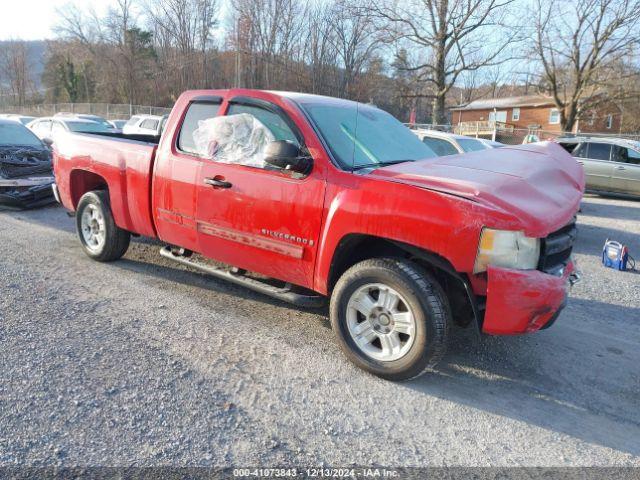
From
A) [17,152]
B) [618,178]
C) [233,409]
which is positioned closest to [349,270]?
[233,409]

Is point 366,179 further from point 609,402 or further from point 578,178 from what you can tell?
point 609,402

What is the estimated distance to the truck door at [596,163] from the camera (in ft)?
45.6

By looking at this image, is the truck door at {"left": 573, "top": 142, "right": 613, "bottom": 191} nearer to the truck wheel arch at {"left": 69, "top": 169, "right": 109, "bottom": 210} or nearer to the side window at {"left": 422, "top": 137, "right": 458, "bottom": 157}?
the side window at {"left": 422, "top": 137, "right": 458, "bottom": 157}

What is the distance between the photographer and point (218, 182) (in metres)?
4.13

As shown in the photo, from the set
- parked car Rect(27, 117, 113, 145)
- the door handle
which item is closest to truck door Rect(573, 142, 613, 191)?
the door handle

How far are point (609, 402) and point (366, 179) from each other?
219 cm

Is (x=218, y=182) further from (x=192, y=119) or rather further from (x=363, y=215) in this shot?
(x=363, y=215)

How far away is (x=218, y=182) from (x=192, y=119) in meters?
0.90

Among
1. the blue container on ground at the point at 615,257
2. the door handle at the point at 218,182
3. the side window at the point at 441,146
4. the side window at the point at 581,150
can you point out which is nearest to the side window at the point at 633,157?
the side window at the point at 581,150

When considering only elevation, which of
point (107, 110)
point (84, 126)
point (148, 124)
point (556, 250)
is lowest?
point (556, 250)

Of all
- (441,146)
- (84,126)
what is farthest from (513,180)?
(84,126)

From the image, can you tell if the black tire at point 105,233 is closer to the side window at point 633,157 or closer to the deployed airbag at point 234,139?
the deployed airbag at point 234,139

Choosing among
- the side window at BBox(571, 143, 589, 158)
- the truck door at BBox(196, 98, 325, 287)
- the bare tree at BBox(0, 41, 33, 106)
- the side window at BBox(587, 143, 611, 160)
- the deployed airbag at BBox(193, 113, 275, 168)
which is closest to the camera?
the truck door at BBox(196, 98, 325, 287)

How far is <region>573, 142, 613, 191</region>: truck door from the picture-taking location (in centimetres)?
1390
